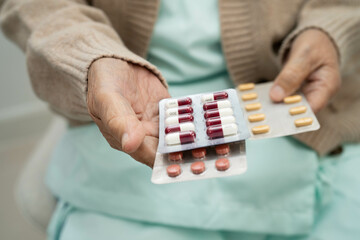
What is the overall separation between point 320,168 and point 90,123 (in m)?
0.30

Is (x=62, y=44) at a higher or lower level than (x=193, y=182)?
higher

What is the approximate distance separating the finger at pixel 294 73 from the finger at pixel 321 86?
0.01 meters

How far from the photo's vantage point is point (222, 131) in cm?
33

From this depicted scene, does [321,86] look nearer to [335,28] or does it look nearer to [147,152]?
[335,28]

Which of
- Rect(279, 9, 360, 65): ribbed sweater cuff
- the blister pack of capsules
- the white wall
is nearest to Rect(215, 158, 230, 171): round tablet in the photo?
the blister pack of capsules

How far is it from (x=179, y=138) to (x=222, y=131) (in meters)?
0.04

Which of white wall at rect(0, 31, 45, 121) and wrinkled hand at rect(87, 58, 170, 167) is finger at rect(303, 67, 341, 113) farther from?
white wall at rect(0, 31, 45, 121)

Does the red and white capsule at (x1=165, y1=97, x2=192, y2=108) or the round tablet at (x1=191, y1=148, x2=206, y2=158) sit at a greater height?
the red and white capsule at (x1=165, y1=97, x2=192, y2=108)

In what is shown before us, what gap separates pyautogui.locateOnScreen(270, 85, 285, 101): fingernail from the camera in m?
0.43

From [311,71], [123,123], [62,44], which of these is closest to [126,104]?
[123,123]

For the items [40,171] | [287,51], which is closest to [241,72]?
[287,51]

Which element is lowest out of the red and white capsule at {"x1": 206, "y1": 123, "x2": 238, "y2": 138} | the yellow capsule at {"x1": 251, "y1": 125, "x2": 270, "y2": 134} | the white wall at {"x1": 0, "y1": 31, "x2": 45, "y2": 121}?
the white wall at {"x1": 0, "y1": 31, "x2": 45, "y2": 121}

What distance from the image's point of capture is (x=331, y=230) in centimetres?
46

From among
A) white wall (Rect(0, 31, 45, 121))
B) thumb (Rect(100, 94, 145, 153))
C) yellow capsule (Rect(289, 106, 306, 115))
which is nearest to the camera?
thumb (Rect(100, 94, 145, 153))
